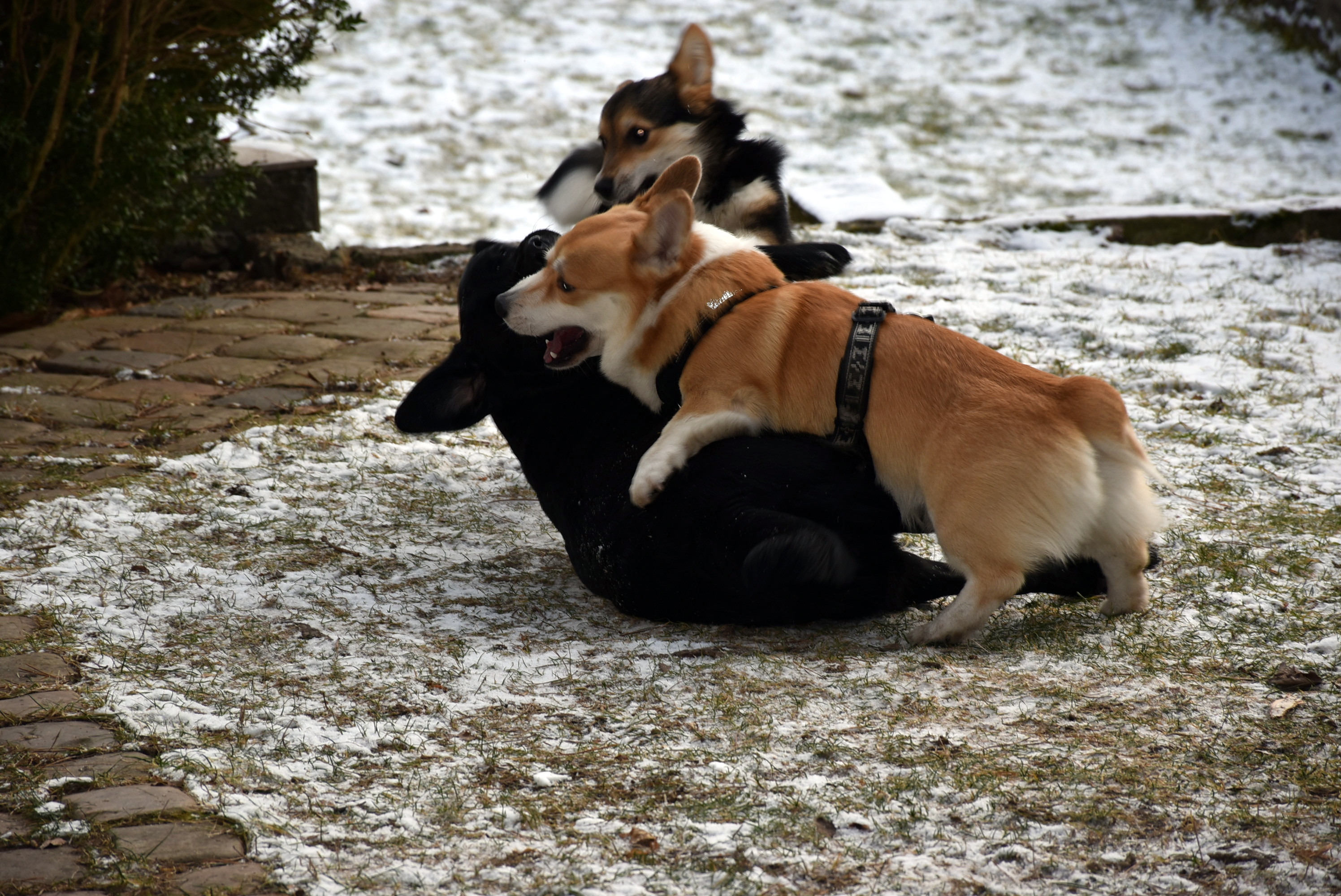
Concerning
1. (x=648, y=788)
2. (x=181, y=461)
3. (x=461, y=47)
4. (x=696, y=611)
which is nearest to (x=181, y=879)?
(x=648, y=788)

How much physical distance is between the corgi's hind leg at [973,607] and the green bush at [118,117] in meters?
4.84

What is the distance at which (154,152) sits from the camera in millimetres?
5848

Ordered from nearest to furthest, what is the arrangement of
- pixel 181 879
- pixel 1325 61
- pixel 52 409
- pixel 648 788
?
pixel 181 879, pixel 648 788, pixel 52 409, pixel 1325 61

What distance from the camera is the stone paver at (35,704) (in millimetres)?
2426

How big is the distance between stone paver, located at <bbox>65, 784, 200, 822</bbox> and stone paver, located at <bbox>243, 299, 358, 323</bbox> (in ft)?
14.0

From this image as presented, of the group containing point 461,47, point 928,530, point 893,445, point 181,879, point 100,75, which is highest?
point 461,47

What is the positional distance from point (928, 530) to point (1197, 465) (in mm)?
Result: 1702

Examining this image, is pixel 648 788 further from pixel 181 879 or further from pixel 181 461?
pixel 181 461

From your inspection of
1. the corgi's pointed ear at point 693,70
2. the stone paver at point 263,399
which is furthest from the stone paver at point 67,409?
the corgi's pointed ear at point 693,70

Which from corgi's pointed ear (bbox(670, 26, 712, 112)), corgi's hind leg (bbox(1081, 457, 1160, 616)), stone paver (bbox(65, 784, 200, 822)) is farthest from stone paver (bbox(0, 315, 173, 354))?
corgi's hind leg (bbox(1081, 457, 1160, 616))

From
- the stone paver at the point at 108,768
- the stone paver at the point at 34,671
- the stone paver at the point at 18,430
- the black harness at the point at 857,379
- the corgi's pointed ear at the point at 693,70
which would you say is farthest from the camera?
the corgi's pointed ear at the point at 693,70

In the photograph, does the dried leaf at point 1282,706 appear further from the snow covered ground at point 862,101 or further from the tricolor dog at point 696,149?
the snow covered ground at point 862,101

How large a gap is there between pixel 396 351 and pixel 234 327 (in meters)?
1.00

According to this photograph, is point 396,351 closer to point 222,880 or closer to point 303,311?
point 303,311
